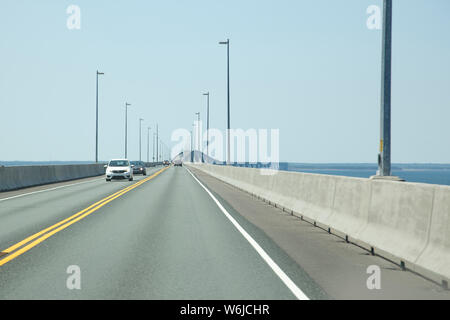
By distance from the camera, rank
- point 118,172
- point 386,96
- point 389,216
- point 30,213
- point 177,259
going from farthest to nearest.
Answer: point 118,172
point 30,213
point 386,96
point 389,216
point 177,259

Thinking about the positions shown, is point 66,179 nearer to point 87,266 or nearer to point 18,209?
point 18,209

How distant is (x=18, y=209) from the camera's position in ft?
55.9

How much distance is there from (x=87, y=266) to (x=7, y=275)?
1.14m

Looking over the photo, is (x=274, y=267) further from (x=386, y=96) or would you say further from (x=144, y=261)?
(x=386, y=96)

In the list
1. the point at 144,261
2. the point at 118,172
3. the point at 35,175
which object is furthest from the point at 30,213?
the point at 118,172

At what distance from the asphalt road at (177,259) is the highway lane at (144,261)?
0.04 feet

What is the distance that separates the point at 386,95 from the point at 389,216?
147 inches

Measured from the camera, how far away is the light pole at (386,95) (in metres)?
11.4

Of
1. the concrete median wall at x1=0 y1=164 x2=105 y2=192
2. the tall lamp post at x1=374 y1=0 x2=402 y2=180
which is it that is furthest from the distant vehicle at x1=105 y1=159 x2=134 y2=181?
the tall lamp post at x1=374 y1=0 x2=402 y2=180

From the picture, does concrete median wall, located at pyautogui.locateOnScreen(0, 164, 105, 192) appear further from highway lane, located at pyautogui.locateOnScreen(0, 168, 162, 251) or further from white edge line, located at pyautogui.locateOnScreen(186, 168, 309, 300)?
white edge line, located at pyautogui.locateOnScreen(186, 168, 309, 300)

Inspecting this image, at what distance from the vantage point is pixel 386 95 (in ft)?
39.3
